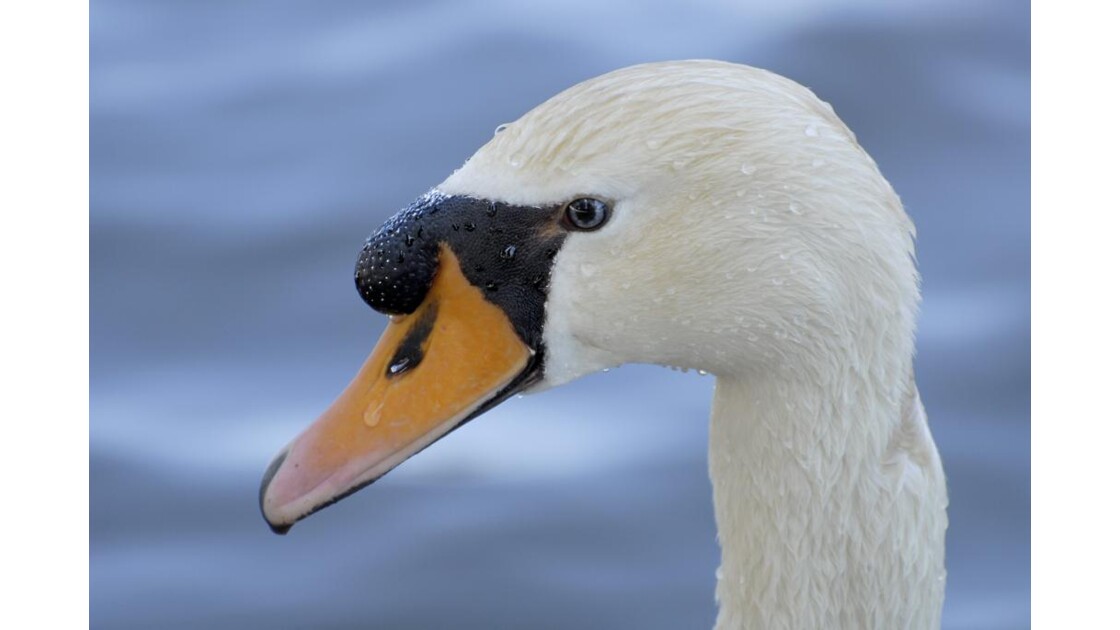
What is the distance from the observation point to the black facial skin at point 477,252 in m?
3.16

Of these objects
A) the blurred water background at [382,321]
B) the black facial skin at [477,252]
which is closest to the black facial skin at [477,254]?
the black facial skin at [477,252]

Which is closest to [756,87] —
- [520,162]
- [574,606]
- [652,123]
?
[652,123]

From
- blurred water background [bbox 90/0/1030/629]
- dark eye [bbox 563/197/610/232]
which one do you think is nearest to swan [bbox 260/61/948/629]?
dark eye [bbox 563/197/610/232]

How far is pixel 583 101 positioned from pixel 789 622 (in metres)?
1.12

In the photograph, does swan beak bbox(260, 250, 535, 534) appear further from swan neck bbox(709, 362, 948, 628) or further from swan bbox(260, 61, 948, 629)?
swan neck bbox(709, 362, 948, 628)

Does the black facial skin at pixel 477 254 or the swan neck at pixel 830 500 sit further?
the swan neck at pixel 830 500

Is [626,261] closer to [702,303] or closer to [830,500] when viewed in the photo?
[702,303]

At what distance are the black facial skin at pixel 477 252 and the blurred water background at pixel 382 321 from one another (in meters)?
2.53

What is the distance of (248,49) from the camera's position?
24.8 feet

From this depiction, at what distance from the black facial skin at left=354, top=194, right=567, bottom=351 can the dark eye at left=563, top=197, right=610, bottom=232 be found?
2 cm

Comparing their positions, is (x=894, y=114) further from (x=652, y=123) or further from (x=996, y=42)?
(x=652, y=123)

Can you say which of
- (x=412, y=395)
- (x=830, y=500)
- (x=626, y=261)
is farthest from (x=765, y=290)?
(x=412, y=395)

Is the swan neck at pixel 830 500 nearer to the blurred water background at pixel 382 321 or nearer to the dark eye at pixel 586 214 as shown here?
the dark eye at pixel 586 214

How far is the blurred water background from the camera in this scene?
5.70 meters
